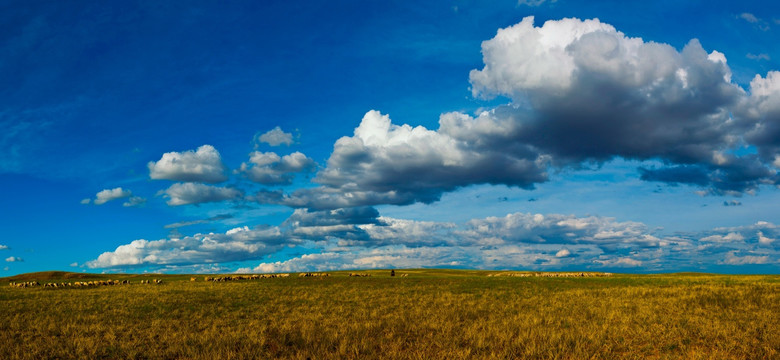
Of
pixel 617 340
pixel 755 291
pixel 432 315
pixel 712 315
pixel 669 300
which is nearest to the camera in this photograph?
pixel 617 340

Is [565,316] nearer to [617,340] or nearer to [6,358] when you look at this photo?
[617,340]

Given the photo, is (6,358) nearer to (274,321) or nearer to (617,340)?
(274,321)

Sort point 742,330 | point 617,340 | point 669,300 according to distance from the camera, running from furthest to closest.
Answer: point 669,300 < point 742,330 < point 617,340

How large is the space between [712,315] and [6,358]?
97.7 feet

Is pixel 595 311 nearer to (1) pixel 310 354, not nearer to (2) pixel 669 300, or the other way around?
(2) pixel 669 300

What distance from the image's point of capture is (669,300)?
27562 millimetres

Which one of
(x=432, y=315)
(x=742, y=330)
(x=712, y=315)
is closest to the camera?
(x=742, y=330)

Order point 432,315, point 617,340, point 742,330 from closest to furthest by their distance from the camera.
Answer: point 617,340 < point 742,330 < point 432,315

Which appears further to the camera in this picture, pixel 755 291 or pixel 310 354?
pixel 755 291

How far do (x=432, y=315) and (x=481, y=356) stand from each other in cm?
952

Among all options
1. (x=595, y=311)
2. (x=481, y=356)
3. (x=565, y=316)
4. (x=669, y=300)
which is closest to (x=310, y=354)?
(x=481, y=356)

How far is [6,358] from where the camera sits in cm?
1480

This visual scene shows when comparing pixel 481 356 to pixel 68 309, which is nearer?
pixel 481 356

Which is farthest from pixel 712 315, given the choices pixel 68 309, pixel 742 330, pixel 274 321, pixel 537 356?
pixel 68 309
